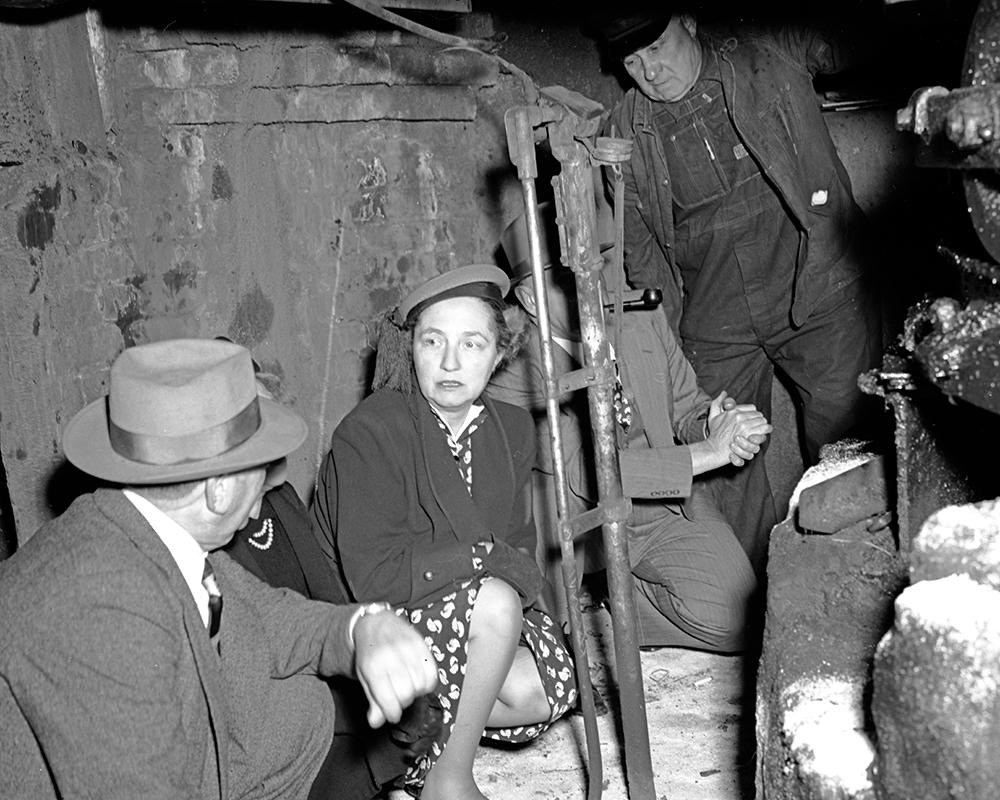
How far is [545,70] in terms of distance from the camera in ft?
14.6

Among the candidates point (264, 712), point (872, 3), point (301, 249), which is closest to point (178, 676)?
point (264, 712)

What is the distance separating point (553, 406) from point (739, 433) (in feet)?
2.69

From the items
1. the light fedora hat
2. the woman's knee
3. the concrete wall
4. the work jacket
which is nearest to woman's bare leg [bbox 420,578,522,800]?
the woman's knee

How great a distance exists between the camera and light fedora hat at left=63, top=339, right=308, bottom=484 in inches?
→ 73.9

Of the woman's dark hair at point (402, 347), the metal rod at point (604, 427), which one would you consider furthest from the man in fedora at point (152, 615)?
the woman's dark hair at point (402, 347)

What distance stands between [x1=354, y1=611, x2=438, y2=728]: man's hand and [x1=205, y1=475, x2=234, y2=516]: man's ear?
36 centimetres

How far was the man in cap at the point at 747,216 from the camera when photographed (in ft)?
13.1

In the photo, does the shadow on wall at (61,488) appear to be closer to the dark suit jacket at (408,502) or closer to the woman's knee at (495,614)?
the dark suit jacket at (408,502)

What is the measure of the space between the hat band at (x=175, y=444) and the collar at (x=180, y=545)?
0.28ft

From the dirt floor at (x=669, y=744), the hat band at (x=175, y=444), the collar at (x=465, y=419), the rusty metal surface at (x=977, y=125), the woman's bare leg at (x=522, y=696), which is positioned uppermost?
the rusty metal surface at (x=977, y=125)

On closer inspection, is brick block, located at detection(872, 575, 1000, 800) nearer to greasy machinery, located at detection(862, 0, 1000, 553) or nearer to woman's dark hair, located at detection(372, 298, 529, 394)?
greasy machinery, located at detection(862, 0, 1000, 553)

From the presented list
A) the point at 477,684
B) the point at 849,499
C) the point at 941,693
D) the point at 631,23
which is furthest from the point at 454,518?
the point at 631,23

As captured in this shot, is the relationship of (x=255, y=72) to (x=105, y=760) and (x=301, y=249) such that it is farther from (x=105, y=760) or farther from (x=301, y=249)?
(x=105, y=760)

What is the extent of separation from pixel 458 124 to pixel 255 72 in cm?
81
